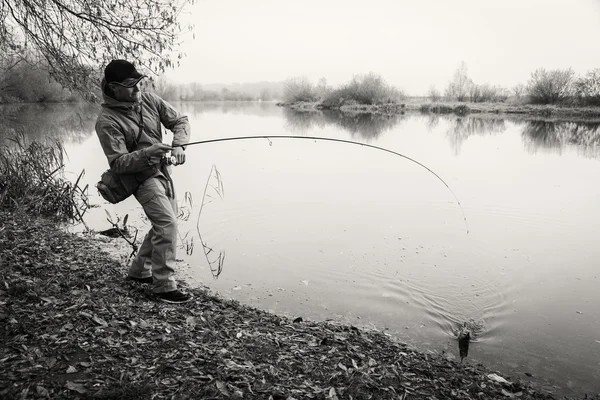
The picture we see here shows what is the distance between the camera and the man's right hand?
155 inches

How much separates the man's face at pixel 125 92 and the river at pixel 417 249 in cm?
273

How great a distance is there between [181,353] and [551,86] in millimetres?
52648

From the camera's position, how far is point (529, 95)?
49156mm

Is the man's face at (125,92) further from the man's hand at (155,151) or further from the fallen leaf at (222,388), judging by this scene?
the fallen leaf at (222,388)

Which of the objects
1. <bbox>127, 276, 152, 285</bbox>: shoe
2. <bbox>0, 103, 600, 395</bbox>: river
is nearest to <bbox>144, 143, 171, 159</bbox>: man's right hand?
<bbox>127, 276, 152, 285</bbox>: shoe

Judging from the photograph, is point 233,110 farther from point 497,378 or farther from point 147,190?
point 497,378

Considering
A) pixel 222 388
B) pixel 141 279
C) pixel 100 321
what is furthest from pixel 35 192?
pixel 222 388

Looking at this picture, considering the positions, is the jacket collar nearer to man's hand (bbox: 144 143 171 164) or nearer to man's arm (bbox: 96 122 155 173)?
man's arm (bbox: 96 122 155 173)

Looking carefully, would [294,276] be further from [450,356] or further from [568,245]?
[568,245]

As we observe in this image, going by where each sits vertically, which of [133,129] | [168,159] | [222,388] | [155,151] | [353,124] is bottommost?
[222,388]

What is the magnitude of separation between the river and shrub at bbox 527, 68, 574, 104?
35541mm

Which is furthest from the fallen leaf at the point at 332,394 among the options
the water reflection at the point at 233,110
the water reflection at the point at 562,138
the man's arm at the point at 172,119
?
the water reflection at the point at 233,110

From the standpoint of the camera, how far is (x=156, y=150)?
3.97m

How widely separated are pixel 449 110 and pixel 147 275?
50.9m
